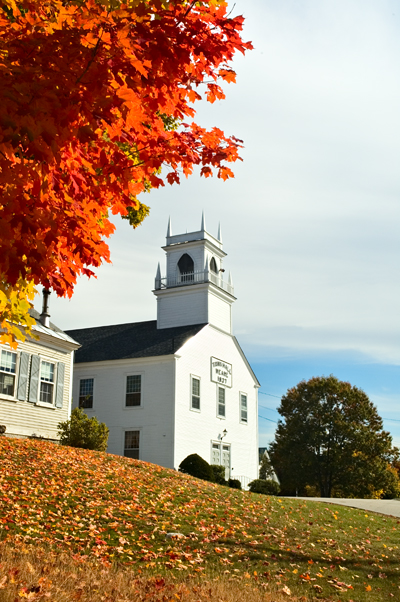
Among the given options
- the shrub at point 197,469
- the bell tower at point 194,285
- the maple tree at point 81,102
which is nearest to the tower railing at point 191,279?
the bell tower at point 194,285

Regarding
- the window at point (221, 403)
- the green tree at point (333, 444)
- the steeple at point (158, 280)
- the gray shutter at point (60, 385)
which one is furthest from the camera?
the green tree at point (333, 444)

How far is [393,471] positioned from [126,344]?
2160 cm

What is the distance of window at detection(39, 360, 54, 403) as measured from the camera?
22.0 metres

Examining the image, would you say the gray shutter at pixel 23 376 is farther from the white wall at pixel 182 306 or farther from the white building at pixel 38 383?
the white wall at pixel 182 306

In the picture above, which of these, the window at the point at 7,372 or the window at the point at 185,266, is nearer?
the window at the point at 7,372

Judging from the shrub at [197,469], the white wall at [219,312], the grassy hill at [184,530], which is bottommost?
the grassy hill at [184,530]

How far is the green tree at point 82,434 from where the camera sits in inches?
842

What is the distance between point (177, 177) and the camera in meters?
6.54

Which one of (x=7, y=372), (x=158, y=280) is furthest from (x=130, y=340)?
(x=7, y=372)

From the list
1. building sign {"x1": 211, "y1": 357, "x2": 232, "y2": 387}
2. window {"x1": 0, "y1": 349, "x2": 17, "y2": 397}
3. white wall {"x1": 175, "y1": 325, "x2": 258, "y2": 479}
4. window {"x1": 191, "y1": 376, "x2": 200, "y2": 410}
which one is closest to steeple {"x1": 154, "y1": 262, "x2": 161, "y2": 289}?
white wall {"x1": 175, "y1": 325, "x2": 258, "y2": 479}

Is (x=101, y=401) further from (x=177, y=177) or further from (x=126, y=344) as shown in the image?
(x=177, y=177)

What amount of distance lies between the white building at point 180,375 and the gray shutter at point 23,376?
922 centimetres

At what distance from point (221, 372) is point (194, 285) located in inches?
206

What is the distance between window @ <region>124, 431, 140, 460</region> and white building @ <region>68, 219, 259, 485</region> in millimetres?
49
